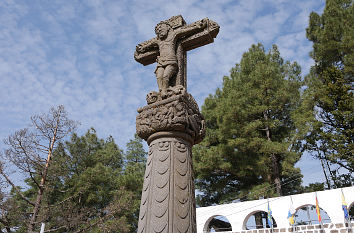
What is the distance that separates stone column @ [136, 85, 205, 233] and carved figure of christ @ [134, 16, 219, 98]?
1.42 ft

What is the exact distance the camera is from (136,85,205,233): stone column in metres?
2.87

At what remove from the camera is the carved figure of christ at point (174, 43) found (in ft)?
13.2

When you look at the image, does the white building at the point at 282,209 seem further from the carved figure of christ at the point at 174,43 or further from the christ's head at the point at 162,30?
the christ's head at the point at 162,30

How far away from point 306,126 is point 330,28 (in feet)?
19.8

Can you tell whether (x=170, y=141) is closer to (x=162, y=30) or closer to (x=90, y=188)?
(x=162, y=30)

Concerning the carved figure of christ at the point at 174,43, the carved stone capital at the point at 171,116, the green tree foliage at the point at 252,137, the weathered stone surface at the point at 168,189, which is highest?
the green tree foliage at the point at 252,137

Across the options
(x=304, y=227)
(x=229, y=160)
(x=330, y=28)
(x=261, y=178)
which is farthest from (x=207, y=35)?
(x=330, y=28)

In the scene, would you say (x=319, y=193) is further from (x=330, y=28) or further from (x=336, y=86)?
(x=330, y=28)

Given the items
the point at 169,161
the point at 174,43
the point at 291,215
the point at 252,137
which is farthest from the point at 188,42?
the point at 252,137

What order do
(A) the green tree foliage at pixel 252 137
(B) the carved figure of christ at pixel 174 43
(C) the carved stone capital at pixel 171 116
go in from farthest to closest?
(A) the green tree foliage at pixel 252 137, (B) the carved figure of christ at pixel 174 43, (C) the carved stone capital at pixel 171 116

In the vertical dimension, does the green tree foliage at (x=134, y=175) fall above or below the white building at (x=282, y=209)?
above

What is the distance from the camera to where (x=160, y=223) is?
2.81 m

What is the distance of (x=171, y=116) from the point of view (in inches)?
129

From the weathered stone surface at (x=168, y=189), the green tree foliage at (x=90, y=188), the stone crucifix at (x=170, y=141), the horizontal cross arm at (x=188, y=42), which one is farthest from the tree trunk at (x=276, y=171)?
the weathered stone surface at (x=168, y=189)
